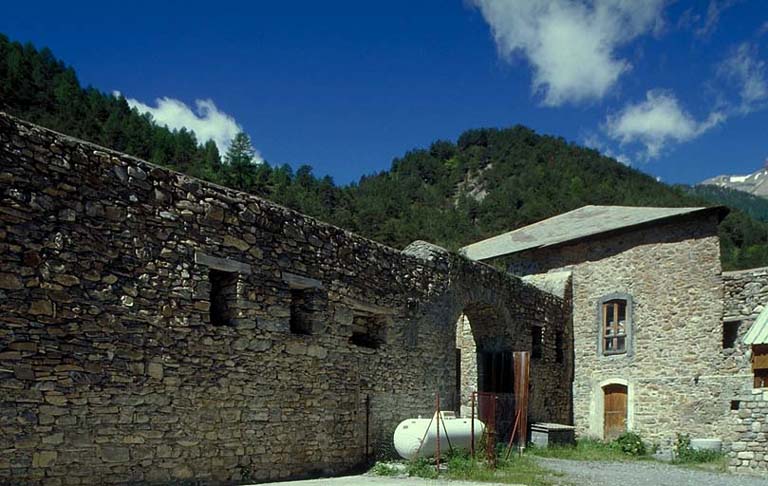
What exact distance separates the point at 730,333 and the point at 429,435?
33.9 feet

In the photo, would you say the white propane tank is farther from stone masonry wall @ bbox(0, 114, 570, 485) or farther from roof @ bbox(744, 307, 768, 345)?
roof @ bbox(744, 307, 768, 345)

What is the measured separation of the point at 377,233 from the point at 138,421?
41072mm

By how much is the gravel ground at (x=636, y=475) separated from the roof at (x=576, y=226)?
22.8 feet

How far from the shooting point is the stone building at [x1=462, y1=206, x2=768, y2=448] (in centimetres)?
1764

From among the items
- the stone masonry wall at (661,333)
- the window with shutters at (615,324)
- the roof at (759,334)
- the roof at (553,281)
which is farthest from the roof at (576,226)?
the roof at (759,334)

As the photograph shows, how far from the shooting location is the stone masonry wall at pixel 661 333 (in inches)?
695

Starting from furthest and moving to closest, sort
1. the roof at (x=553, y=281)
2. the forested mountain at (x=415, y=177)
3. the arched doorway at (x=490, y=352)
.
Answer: the forested mountain at (x=415, y=177) < the roof at (x=553, y=281) < the arched doorway at (x=490, y=352)

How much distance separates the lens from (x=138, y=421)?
8.33m

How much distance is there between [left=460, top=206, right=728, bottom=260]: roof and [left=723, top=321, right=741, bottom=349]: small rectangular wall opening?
2897 millimetres

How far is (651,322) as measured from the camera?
18891mm

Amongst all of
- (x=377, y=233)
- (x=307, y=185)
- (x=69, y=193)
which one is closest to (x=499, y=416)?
(x=69, y=193)

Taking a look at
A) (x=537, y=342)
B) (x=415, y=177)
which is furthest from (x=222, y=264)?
(x=415, y=177)

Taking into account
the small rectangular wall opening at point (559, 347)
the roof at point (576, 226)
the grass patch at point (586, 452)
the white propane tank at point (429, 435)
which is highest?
the roof at point (576, 226)

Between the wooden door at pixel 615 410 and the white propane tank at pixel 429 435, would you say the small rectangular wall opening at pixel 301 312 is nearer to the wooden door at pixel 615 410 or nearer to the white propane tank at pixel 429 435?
the white propane tank at pixel 429 435
